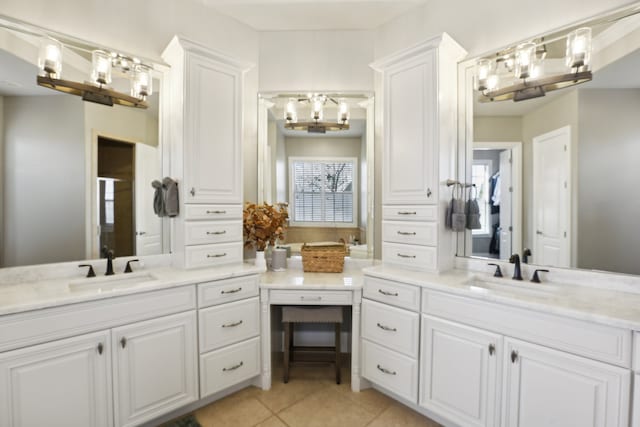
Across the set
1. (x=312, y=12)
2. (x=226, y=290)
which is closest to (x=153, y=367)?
(x=226, y=290)

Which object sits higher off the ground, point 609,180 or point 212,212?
point 609,180

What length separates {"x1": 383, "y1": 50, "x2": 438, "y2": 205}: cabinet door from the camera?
6.59ft

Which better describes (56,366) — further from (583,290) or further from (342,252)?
(583,290)

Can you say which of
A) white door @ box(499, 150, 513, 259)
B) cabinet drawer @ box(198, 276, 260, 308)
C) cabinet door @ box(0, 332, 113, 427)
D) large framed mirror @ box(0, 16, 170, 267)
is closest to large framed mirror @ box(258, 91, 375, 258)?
cabinet drawer @ box(198, 276, 260, 308)

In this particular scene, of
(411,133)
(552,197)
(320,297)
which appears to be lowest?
(320,297)

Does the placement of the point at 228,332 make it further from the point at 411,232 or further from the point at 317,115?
the point at 317,115

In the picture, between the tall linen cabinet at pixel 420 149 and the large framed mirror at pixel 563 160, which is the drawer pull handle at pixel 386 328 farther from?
the large framed mirror at pixel 563 160

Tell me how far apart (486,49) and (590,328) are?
1.79 metres

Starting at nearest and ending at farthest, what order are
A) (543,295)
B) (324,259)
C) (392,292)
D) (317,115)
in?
1. (543,295)
2. (392,292)
3. (324,259)
4. (317,115)

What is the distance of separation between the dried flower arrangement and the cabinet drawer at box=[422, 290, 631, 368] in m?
1.27

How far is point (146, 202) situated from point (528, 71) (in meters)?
2.68

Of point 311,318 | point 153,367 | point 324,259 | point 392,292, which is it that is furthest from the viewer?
point 324,259

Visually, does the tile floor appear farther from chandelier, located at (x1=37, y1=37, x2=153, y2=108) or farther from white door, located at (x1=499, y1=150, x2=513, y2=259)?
chandelier, located at (x1=37, y1=37, x2=153, y2=108)

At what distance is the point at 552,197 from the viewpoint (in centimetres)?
184
